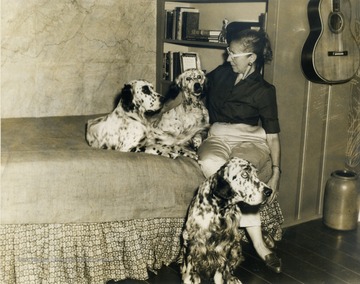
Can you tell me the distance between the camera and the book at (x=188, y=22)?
4.63 metres

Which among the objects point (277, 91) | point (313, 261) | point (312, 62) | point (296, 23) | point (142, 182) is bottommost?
point (313, 261)

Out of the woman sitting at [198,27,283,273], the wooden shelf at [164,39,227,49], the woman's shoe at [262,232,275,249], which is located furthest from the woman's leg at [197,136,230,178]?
the wooden shelf at [164,39,227,49]

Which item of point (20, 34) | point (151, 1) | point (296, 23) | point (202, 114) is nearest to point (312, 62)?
point (296, 23)

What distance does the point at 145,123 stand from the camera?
3244 millimetres

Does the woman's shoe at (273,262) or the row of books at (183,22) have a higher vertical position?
the row of books at (183,22)

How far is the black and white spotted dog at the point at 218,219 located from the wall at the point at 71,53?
2445mm

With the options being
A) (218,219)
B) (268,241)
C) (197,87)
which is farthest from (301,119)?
(218,219)

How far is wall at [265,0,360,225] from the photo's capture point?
3348 millimetres

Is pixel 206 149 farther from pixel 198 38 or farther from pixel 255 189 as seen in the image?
pixel 198 38

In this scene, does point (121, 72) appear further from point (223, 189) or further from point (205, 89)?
point (223, 189)

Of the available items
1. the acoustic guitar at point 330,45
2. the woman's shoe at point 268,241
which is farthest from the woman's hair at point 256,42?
the woman's shoe at point 268,241

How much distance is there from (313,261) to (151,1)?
314cm

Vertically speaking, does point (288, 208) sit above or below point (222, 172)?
below

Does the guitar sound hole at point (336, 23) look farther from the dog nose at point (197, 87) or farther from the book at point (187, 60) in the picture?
the book at point (187, 60)
